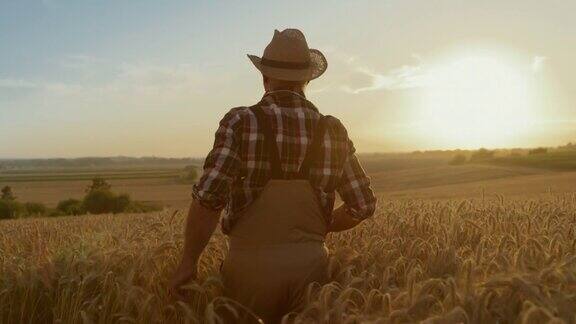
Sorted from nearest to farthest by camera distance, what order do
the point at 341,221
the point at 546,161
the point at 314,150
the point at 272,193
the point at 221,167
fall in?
the point at 221,167 < the point at 272,193 < the point at 314,150 < the point at 341,221 < the point at 546,161

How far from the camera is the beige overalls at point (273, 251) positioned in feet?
11.7

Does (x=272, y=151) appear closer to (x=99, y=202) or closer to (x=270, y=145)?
(x=270, y=145)

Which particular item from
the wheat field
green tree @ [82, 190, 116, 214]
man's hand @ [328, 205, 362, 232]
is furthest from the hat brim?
green tree @ [82, 190, 116, 214]

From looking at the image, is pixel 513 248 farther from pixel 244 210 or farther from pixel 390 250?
pixel 244 210

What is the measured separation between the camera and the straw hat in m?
3.83

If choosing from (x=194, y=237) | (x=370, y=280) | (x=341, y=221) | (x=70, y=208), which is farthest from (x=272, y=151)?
(x=70, y=208)

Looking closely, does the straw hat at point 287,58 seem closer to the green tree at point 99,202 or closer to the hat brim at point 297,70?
the hat brim at point 297,70

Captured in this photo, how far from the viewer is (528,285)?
2.17 m

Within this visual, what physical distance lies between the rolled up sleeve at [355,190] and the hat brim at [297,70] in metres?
0.54

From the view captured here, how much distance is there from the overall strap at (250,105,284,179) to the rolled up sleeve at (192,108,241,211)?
14cm

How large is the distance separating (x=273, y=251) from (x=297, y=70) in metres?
1.17

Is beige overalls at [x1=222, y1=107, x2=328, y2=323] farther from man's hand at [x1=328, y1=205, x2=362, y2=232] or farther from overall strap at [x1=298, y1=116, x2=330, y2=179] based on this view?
man's hand at [x1=328, y1=205, x2=362, y2=232]

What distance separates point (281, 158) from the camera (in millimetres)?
3666

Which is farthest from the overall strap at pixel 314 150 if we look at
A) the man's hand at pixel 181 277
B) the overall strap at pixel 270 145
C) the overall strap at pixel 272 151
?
the man's hand at pixel 181 277
